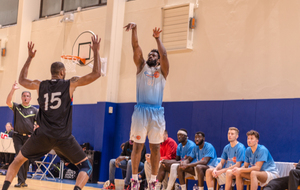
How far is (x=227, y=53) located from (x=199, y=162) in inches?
109

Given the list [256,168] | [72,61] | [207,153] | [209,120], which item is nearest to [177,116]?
[209,120]

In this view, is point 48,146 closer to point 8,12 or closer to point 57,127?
point 57,127

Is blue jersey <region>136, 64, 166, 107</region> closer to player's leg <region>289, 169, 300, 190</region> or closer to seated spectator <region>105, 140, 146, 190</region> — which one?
player's leg <region>289, 169, 300, 190</region>

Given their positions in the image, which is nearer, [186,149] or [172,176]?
[172,176]

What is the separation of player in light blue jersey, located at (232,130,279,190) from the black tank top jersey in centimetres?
367

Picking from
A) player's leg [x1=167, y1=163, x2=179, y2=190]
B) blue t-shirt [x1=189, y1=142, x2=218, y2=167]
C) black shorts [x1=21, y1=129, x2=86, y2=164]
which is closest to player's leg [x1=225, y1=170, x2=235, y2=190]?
blue t-shirt [x1=189, y1=142, x2=218, y2=167]

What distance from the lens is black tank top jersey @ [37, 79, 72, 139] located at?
15.6 feet

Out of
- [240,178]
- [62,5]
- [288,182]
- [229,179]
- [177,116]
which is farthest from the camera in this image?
[62,5]

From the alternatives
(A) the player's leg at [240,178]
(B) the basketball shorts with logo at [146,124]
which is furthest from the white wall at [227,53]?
(B) the basketball shorts with logo at [146,124]

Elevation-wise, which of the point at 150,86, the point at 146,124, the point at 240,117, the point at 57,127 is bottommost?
the point at 57,127

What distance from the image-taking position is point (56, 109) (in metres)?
4.79

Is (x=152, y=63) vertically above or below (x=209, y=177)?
above

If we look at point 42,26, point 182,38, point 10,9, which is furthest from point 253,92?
point 10,9

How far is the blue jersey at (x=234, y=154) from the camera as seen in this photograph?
7.52 metres
